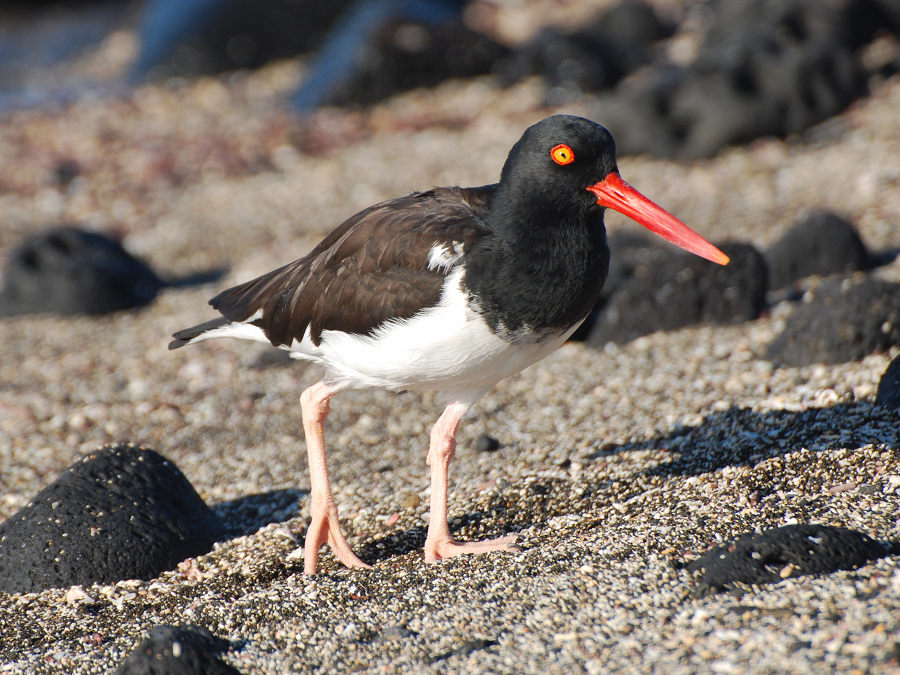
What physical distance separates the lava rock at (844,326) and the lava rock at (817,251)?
0.92 meters

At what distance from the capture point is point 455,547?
12.8ft

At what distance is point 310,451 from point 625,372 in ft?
7.41

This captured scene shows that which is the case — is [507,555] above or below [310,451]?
below

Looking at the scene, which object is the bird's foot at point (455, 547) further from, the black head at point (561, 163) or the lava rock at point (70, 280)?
the lava rock at point (70, 280)

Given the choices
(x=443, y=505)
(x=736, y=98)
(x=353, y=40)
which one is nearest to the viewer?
(x=443, y=505)

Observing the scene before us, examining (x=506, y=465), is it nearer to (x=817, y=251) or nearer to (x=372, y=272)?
(x=372, y=272)

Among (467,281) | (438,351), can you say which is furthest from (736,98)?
(438,351)

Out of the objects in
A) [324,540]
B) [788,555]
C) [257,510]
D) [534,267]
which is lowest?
[788,555]

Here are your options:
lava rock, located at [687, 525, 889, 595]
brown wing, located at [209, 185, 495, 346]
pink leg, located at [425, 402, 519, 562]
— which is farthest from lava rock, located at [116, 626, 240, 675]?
lava rock, located at [687, 525, 889, 595]

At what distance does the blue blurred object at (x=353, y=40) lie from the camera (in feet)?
37.8

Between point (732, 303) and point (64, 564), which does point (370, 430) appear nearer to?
point (64, 564)

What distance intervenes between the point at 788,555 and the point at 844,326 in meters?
2.25

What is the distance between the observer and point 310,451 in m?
4.19

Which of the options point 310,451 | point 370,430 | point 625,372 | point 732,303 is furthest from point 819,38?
point 310,451
